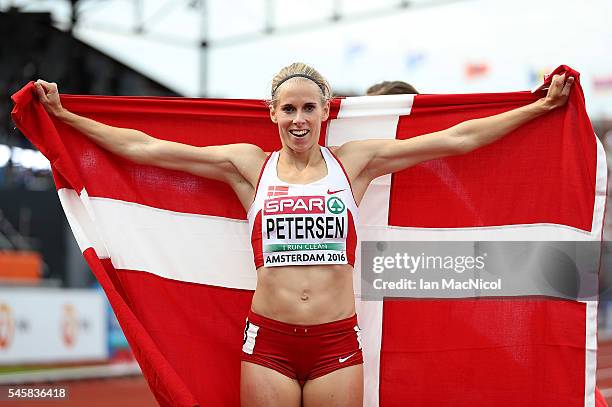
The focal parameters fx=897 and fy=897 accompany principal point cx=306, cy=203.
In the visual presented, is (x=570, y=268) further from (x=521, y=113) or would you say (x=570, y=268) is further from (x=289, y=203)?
(x=289, y=203)

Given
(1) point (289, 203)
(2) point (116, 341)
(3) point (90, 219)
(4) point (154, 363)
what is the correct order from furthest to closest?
(2) point (116, 341), (3) point (90, 219), (4) point (154, 363), (1) point (289, 203)

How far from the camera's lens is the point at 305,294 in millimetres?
3873

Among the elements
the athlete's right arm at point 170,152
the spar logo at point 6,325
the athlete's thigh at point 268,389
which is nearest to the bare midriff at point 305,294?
the athlete's thigh at point 268,389

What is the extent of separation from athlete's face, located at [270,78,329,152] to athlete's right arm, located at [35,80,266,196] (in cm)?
30

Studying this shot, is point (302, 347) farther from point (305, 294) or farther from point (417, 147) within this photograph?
point (417, 147)

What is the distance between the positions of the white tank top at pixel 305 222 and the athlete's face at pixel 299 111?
0.20m

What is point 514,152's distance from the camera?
4.65 m

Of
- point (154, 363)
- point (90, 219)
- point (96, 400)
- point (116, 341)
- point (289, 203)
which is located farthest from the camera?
point (116, 341)

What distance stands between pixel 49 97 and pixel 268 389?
1.80m

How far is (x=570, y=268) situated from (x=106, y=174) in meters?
2.42

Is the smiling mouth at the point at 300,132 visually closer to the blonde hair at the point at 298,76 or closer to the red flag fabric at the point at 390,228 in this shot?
the blonde hair at the point at 298,76

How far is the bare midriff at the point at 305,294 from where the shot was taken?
152 inches

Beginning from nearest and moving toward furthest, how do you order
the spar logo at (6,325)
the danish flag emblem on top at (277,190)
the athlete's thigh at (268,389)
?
the athlete's thigh at (268,389) → the danish flag emblem on top at (277,190) → the spar logo at (6,325)

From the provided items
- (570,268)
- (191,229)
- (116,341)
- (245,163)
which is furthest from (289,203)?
(116,341)
